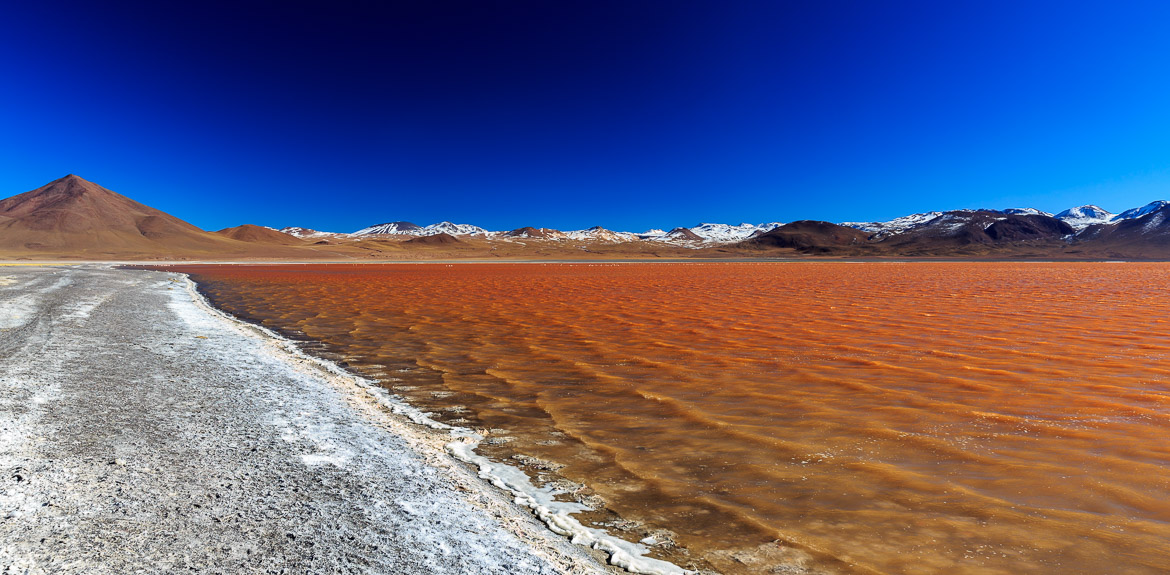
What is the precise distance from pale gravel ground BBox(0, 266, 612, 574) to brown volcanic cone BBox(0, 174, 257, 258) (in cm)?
14036

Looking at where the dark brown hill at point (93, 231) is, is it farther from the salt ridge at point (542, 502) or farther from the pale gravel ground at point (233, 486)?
the salt ridge at point (542, 502)

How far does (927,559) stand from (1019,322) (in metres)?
11.9

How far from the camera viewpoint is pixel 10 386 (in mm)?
6285

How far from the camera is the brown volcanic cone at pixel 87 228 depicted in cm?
13375

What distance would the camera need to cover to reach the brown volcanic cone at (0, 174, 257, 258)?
133750mm

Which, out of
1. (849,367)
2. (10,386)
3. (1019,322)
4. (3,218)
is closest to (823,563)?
(849,367)

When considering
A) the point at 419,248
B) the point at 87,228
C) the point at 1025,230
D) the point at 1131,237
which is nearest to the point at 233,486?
the point at 419,248

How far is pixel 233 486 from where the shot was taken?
379cm

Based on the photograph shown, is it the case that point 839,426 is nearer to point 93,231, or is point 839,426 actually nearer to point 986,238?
point 93,231

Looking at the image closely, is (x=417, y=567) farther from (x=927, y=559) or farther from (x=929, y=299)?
(x=929, y=299)

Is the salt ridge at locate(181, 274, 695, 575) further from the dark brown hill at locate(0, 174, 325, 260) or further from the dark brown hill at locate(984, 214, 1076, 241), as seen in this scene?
the dark brown hill at locate(984, 214, 1076, 241)

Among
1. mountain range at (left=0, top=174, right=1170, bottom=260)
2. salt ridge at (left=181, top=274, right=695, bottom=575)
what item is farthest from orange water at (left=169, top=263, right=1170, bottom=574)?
mountain range at (left=0, top=174, right=1170, bottom=260)

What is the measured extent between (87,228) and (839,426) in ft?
659

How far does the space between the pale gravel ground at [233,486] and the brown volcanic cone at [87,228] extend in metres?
140
